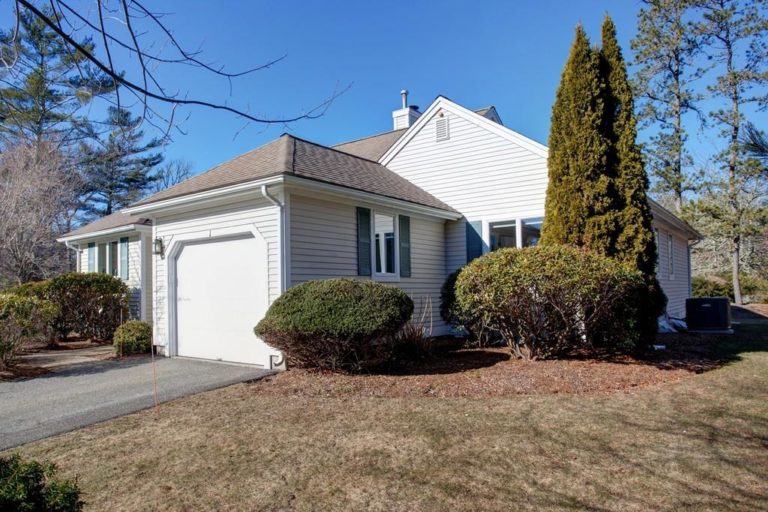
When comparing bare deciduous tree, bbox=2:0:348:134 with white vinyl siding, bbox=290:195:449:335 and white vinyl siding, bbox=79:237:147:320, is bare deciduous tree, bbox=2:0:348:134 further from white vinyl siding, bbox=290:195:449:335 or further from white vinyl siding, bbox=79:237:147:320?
white vinyl siding, bbox=79:237:147:320

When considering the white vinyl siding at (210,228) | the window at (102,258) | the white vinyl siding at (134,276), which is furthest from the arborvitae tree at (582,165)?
the window at (102,258)

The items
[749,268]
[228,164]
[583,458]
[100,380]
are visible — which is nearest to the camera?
[583,458]

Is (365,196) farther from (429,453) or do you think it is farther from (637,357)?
(429,453)

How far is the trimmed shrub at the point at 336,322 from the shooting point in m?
6.82

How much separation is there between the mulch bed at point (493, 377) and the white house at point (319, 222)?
167 cm

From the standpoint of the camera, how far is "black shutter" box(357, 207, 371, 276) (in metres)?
9.48

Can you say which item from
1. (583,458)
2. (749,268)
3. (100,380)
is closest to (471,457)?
(583,458)

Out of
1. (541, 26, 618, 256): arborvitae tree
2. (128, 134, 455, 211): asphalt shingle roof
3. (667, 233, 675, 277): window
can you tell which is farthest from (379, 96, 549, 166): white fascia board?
(667, 233, 675, 277): window

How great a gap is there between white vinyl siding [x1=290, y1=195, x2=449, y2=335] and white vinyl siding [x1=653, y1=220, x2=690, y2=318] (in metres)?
6.26

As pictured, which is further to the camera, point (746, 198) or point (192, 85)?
point (746, 198)

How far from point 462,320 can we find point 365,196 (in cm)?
313

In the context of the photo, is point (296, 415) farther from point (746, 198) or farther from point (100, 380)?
point (746, 198)

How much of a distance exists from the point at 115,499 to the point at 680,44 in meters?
28.9

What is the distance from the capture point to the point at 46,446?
466 centimetres
